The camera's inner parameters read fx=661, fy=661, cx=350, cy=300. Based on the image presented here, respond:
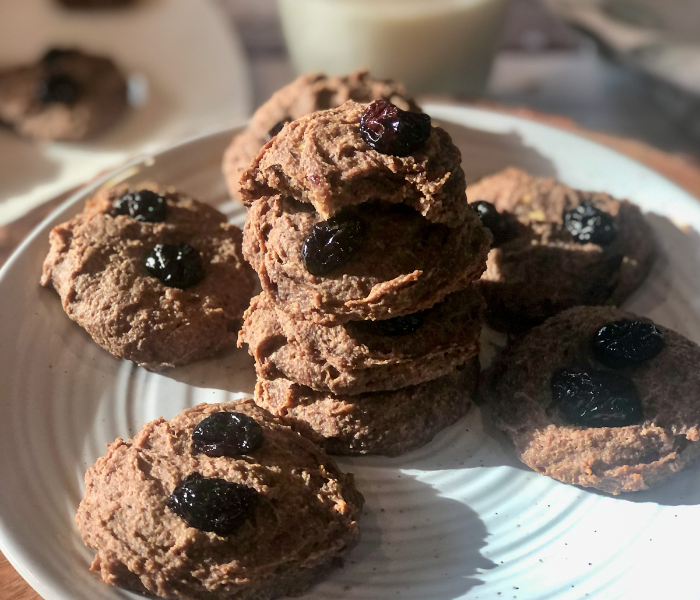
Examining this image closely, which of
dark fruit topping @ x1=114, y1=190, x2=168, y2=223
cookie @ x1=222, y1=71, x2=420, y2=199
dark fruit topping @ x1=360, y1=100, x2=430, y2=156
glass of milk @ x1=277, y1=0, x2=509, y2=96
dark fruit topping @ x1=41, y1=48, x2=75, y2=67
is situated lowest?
dark fruit topping @ x1=360, y1=100, x2=430, y2=156

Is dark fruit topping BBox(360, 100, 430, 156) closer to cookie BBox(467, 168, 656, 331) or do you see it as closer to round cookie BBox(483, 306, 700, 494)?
cookie BBox(467, 168, 656, 331)

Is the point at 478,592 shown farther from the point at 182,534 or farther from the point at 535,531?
the point at 182,534

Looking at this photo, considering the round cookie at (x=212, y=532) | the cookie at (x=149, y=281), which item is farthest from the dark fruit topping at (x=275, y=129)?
the round cookie at (x=212, y=532)

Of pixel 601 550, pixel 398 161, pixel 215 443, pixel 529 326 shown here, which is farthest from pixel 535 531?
pixel 398 161

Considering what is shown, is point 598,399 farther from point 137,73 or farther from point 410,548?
point 137,73

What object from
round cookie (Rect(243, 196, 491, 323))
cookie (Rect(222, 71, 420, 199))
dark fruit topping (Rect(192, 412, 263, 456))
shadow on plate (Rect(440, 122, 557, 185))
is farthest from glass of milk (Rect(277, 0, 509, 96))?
dark fruit topping (Rect(192, 412, 263, 456))

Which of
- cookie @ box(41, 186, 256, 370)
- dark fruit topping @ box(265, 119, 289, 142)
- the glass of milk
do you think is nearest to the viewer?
cookie @ box(41, 186, 256, 370)

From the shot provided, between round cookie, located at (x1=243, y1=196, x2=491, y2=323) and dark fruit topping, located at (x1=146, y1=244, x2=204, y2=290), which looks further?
dark fruit topping, located at (x1=146, y1=244, x2=204, y2=290)
